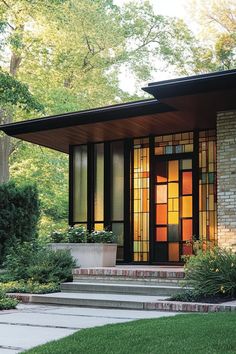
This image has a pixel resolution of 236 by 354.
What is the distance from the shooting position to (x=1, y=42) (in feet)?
59.4

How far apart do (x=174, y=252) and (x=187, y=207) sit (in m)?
1.09

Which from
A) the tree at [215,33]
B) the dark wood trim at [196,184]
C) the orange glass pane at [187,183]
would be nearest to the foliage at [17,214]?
the orange glass pane at [187,183]

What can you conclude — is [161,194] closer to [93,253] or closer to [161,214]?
[161,214]

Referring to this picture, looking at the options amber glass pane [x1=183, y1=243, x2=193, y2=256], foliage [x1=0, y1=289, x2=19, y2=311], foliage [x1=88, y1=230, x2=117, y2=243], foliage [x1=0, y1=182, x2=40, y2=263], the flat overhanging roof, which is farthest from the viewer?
foliage [x1=0, y1=182, x2=40, y2=263]

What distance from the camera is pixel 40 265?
1192cm

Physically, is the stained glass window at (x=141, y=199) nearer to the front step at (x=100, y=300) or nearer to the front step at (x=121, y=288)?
the front step at (x=121, y=288)

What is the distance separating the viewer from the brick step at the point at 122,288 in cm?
1009

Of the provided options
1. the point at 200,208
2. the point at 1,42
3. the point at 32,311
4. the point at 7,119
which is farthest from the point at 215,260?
the point at 7,119

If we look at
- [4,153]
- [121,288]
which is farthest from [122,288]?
[4,153]

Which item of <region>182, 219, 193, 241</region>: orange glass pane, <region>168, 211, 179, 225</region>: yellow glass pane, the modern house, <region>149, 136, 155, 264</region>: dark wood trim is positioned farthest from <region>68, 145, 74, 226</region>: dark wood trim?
<region>182, 219, 193, 241</region>: orange glass pane

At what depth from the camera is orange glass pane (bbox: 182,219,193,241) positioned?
13633 mm

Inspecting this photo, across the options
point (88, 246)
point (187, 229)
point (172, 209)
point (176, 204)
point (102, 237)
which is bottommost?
A: point (88, 246)

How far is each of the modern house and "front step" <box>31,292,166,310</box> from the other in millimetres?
2590

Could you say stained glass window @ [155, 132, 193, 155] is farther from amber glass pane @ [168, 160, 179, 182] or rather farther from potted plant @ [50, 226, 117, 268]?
potted plant @ [50, 226, 117, 268]
